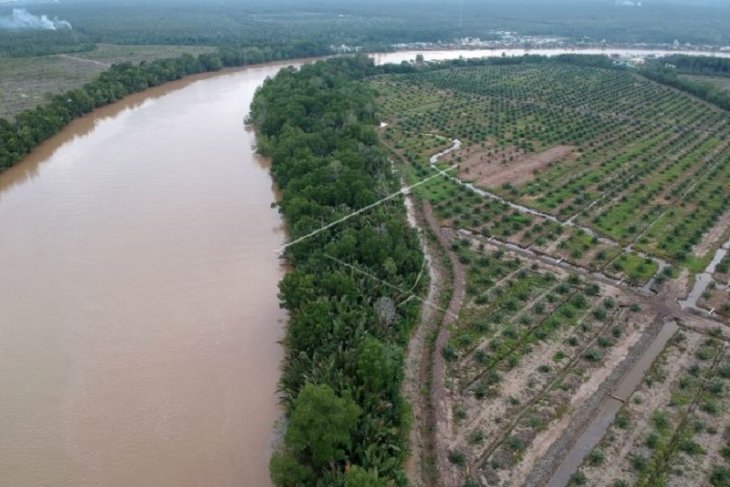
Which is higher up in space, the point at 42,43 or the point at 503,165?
the point at 42,43

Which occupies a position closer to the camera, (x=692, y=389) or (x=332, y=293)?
(x=692, y=389)

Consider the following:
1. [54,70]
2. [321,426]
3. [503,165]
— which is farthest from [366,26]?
[321,426]

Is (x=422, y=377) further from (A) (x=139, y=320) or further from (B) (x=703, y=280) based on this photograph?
(B) (x=703, y=280)

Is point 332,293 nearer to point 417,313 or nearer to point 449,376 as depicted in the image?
point 417,313

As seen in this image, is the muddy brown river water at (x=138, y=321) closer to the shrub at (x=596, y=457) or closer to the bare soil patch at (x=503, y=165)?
the shrub at (x=596, y=457)

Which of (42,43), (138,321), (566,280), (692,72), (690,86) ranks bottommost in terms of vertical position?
(692,72)

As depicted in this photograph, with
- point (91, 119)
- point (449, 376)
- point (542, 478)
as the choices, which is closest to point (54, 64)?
point (91, 119)
